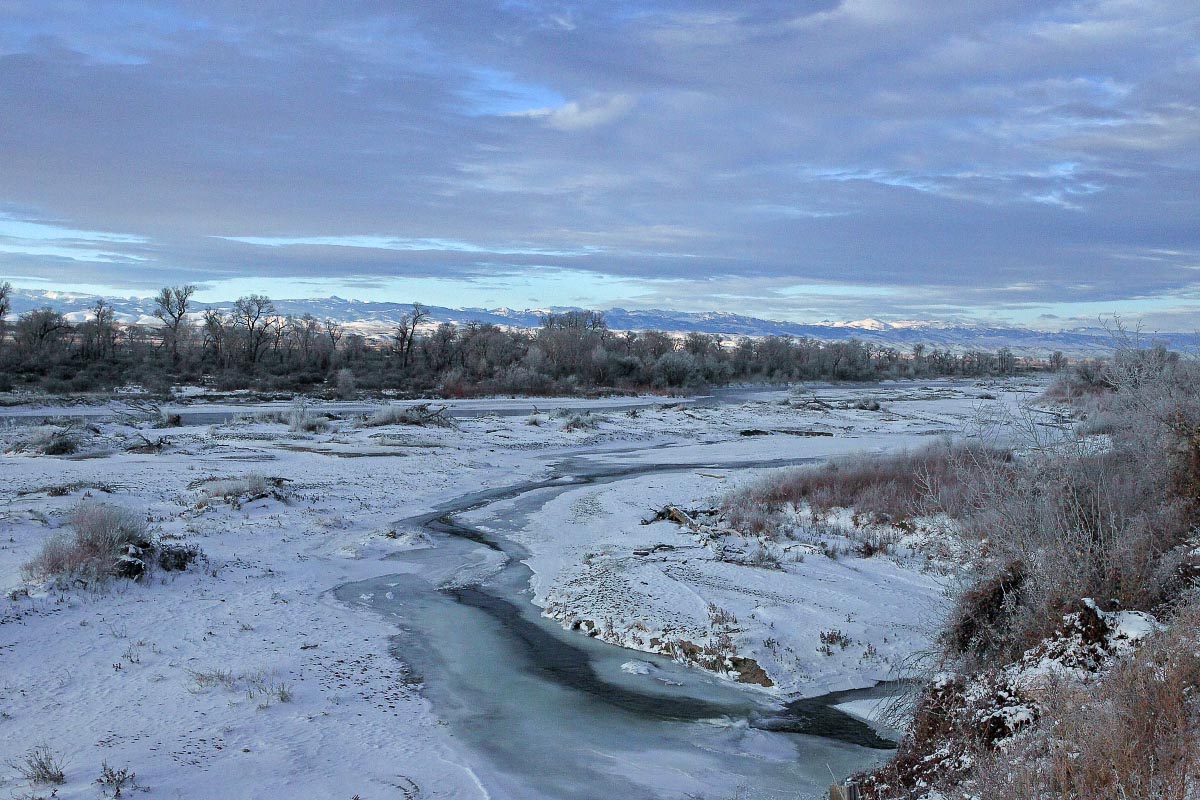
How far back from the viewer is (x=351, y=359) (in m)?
77.2

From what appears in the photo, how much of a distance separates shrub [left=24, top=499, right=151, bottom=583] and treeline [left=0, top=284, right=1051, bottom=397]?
145ft

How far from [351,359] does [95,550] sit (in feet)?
227

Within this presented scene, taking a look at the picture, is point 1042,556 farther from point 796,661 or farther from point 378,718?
point 378,718

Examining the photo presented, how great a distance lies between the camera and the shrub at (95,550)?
10.0m

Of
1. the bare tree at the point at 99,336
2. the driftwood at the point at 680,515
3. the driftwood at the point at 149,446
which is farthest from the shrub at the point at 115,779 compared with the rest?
the bare tree at the point at 99,336

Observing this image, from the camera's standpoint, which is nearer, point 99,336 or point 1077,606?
point 1077,606

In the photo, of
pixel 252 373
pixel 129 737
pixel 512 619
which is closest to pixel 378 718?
pixel 129 737

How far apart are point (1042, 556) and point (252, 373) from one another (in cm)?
6703

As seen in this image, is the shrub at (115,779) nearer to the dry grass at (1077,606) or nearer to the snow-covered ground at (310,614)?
the snow-covered ground at (310,614)

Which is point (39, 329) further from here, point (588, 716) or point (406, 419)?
point (588, 716)

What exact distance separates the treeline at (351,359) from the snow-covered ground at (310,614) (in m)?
37.4

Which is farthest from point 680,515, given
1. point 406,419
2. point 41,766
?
point 406,419

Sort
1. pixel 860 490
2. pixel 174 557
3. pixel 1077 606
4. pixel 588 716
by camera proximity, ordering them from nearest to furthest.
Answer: pixel 1077 606, pixel 588 716, pixel 174 557, pixel 860 490

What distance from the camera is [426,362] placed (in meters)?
76.1
